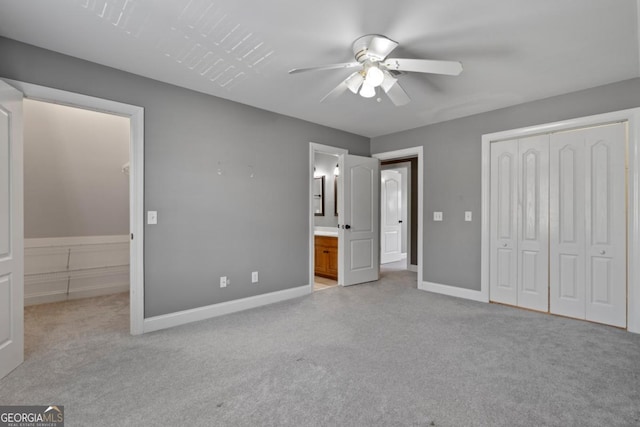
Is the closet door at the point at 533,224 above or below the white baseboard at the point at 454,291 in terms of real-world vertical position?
above

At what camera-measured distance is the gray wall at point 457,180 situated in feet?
12.2

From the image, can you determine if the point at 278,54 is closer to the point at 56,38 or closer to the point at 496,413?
the point at 56,38

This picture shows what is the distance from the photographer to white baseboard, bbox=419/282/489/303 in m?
3.98

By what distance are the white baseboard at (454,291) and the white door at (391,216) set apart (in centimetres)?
271

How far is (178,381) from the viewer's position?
6.80ft

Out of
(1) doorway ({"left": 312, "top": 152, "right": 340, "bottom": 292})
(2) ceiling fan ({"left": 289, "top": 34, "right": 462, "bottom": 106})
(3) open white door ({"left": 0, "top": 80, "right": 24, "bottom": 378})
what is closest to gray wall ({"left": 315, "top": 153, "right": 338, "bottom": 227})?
(1) doorway ({"left": 312, "top": 152, "right": 340, "bottom": 292})

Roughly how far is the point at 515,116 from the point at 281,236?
10.8 ft

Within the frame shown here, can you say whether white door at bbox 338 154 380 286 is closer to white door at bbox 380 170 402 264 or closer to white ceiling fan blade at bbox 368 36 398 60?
white door at bbox 380 170 402 264

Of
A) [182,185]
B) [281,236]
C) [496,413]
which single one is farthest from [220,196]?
[496,413]

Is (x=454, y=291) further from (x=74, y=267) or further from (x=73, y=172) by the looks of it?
(x=73, y=172)

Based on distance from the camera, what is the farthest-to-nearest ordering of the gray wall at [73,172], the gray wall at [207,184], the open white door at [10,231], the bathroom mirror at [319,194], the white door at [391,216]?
the white door at [391,216] → the bathroom mirror at [319,194] → the gray wall at [73,172] → the gray wall at [207,184] → the open white door at [10,231]

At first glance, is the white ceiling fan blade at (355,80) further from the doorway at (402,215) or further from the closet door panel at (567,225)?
the closet door panel at (567,225)

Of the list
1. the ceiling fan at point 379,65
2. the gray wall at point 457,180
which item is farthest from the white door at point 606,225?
the ceiling fan at point 379,65

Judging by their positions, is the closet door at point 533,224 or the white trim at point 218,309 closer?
the white trim at point 218,309
